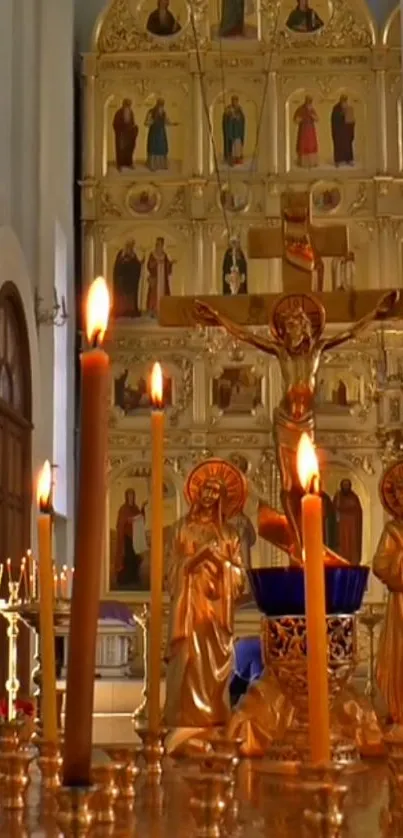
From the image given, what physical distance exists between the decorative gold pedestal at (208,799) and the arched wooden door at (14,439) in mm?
9359

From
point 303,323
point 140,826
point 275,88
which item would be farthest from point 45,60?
point 140,826

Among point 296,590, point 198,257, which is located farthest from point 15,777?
point 198,257

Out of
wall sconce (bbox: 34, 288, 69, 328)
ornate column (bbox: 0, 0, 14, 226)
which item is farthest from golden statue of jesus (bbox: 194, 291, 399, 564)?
wall sconce (bbox: 34, 288, 69, 328)

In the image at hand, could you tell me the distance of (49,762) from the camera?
2.16 meters

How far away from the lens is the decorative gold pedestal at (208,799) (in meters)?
1.71

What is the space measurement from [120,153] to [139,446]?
3578 millimetres

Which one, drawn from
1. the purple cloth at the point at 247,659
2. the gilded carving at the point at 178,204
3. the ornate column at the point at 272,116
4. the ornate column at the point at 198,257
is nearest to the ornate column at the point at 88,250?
the gilded carving at the point at 178,204

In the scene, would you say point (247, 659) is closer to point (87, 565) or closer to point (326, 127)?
point (326, 127)

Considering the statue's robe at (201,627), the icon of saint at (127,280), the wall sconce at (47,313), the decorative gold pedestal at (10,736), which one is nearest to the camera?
the decorative gold pedestal at (10,736)

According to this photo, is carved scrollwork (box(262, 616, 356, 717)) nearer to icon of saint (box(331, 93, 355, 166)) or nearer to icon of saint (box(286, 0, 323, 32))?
icon of saint (box(331, 93, 355, 166))

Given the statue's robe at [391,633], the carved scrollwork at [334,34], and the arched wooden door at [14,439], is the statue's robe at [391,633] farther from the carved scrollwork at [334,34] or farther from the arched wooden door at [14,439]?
the carved scrollwork at [334,34]

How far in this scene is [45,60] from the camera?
14328mm

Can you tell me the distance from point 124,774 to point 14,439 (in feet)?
32.3

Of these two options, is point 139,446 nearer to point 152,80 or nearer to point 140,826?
point 152,80
